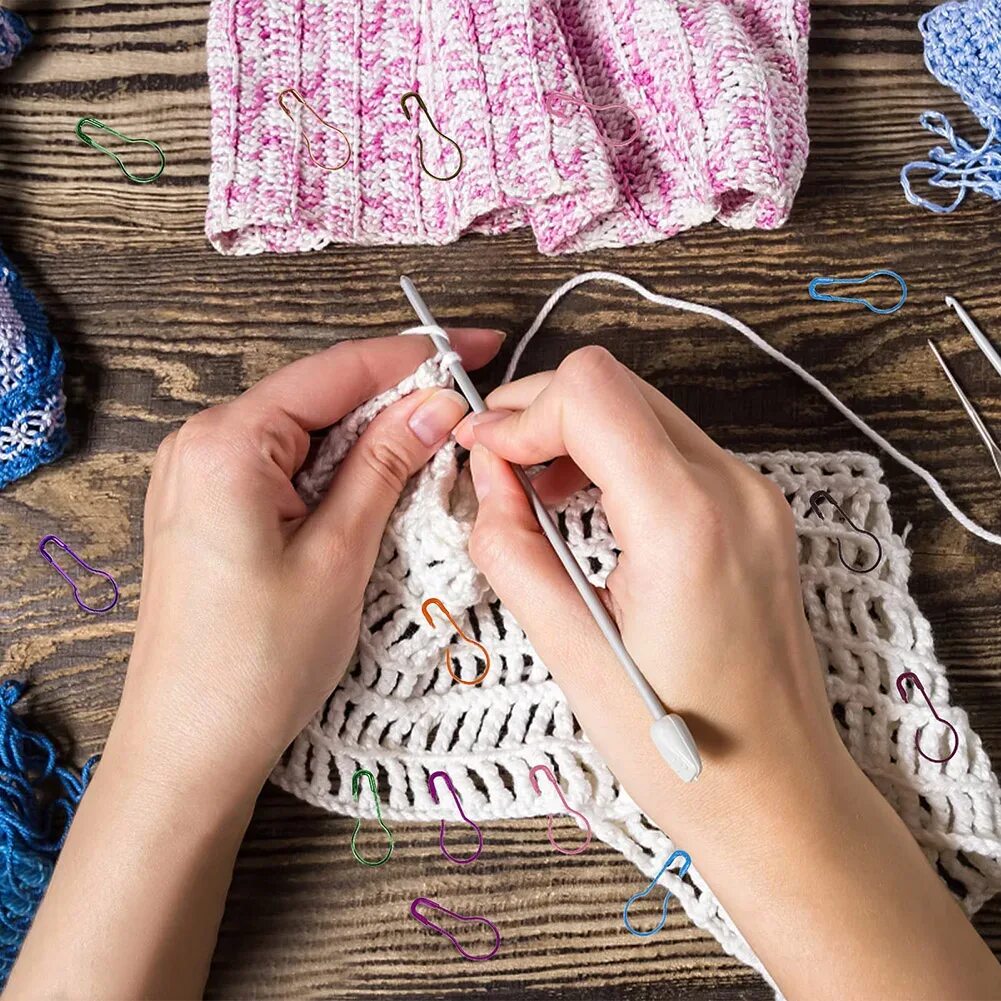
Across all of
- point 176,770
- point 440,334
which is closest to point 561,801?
point 176,770

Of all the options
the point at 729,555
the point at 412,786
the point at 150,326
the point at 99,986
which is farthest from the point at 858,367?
the point at 99,986

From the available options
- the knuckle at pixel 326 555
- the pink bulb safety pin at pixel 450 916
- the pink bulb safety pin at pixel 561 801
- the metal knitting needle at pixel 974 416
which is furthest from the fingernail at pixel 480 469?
the metal knitting needle at pixel 974 416

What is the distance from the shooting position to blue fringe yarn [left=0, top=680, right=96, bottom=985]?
3.03 ft

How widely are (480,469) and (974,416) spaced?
548mm

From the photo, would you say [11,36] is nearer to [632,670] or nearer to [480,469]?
[480,469]

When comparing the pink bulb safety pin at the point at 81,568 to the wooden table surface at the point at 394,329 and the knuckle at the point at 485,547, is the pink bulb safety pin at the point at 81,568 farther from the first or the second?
the knuckle at the point at 485,547

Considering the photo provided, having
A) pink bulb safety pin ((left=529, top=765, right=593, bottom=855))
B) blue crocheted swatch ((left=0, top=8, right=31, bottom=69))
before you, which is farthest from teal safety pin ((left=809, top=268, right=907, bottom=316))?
blue crocheted swatch ((left=0, top=8, right=31, bottom=69))

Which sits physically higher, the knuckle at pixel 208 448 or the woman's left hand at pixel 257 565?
the knuckle at pixel 208 448

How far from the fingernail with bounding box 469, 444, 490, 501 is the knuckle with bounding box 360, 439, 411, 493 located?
0.23ft

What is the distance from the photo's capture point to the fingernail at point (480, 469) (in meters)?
0.86

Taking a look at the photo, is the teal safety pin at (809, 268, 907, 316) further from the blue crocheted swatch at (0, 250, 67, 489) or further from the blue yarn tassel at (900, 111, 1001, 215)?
the blue crocheted swatch at (0, 250, 67, 489)

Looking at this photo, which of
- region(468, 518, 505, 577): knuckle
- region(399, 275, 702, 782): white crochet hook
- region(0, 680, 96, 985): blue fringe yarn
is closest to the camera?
region(399, 275, 702, 782): white crochet hook

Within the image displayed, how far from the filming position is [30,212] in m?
1.08

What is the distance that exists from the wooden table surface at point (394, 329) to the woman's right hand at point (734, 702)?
0.66ft
